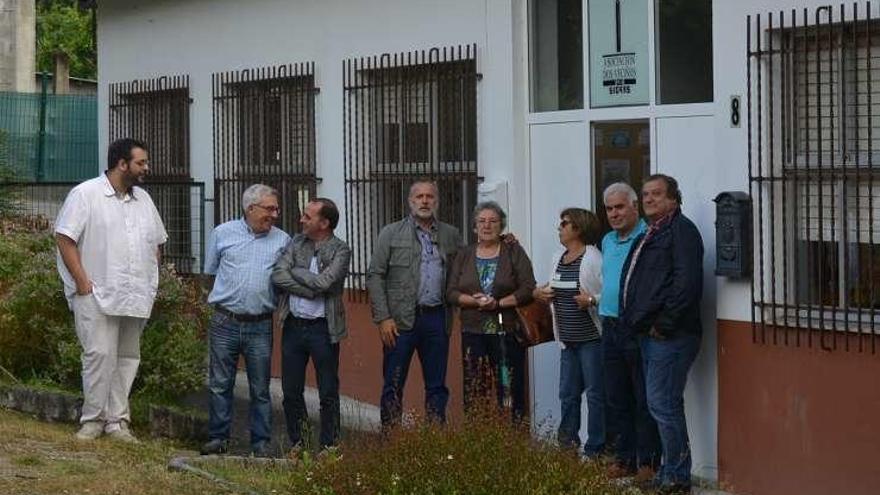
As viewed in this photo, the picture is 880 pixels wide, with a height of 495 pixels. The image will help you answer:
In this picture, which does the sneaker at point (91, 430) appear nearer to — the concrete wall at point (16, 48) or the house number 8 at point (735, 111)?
the house number 8 at point (735, 111)

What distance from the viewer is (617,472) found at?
8773 millimetres

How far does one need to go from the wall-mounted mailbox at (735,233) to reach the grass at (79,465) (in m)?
3.20

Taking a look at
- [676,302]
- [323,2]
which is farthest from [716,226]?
[323,2]

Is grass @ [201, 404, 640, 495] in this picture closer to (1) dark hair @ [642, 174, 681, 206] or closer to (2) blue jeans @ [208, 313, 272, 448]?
(1) dark hair @ [642, 174, 681, 206]

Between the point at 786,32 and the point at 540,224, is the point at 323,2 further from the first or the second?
the point at 786,32

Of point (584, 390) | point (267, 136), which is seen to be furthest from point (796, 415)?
point (267, 136)

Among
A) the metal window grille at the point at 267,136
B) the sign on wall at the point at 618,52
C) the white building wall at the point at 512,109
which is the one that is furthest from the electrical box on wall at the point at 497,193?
the metal window grille at the point at 267,136

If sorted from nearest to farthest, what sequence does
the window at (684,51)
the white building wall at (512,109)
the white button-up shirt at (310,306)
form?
the white building wall at (512,109)
the window at (684,51)
the white button-up shirt at (310,306)

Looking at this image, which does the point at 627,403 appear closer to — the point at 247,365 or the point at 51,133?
the point at 247,365

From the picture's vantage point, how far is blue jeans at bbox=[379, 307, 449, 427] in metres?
11.3

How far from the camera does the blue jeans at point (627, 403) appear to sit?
1030 cm

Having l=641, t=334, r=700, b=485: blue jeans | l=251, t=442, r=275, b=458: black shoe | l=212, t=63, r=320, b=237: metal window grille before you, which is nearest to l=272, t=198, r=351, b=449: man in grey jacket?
l=251, t=442, r=275, b=458: black shoe

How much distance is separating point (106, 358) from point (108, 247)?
0.73m

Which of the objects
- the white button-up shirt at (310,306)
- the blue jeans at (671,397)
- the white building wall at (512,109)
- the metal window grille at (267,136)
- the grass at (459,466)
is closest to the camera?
the grass at (459,466)
